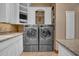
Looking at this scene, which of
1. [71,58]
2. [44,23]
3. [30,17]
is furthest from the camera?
[44,23]

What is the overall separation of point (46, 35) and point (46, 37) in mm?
66

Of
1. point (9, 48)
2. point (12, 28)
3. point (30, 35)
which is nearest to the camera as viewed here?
point (9, 48)

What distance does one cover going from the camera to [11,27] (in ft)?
17.6

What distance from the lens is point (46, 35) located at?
5738 mm

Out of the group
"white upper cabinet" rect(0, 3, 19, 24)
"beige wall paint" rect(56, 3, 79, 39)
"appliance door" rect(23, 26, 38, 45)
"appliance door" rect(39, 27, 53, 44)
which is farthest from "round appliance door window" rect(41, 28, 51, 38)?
"white upper cabinet" rect(0, 3, 19, 24)

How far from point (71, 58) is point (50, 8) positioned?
3.22 meters

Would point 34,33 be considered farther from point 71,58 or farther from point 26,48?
point 71,58

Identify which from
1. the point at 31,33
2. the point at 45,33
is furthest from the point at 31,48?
the point at 45,33

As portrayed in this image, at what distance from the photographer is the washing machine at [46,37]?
18.9 ft

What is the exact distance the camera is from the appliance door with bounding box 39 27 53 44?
5.75 metres

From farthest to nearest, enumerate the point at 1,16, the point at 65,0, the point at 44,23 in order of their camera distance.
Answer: the point at 44,23 → the point at 1,16 → the point at 65,0

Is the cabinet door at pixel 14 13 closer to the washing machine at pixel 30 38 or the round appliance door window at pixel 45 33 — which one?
the washing machine at pixel 30 38

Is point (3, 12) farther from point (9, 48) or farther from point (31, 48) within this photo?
point (31, 48)

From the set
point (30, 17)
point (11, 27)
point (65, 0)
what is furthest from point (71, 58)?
point (11, 27)
